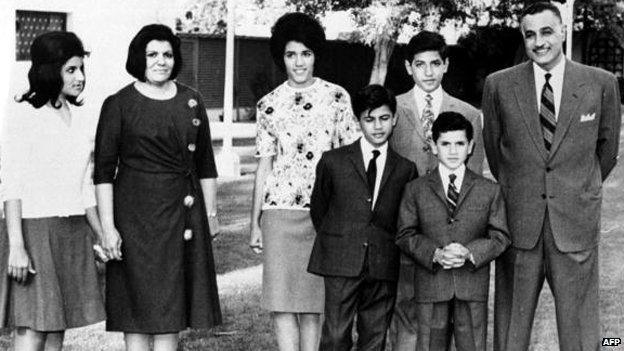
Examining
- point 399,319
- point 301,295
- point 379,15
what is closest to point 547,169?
point 399,319

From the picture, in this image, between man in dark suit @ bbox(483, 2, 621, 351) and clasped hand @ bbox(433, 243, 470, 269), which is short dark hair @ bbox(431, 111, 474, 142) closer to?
man in dark suit @ bbox(483, 2, 621, 351)

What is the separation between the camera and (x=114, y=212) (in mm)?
4793

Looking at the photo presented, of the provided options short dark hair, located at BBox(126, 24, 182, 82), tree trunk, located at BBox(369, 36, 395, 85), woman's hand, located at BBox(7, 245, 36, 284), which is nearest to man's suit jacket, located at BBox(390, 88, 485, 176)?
short dark hair, located at BBox(126, 24, 182, 82)

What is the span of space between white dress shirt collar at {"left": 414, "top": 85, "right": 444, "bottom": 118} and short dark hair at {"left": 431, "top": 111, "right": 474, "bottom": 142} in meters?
0.30

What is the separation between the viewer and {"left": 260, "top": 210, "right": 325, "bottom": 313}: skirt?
17.3 feet

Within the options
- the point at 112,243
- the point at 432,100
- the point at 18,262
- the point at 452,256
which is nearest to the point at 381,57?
the point at 432,100

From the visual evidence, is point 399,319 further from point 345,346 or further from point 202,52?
point 202,52

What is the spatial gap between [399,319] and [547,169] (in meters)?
1.16

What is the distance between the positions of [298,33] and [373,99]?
0.60m

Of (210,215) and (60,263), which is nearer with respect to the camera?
(60,263)

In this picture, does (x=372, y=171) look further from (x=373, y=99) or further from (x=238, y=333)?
(x=238, y=333)

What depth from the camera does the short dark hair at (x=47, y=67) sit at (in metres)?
4.66

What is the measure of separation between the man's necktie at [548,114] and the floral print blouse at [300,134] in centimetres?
100

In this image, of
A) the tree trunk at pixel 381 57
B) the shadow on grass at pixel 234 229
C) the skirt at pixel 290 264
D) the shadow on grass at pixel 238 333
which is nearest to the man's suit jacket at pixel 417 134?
the skirt at pixel 290 264
